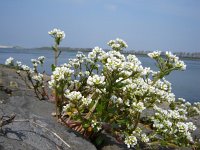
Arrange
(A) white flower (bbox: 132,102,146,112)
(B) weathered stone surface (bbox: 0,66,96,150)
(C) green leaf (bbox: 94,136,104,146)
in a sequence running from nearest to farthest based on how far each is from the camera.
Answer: (B) weathered stone surface (bbox: 0,66,96,150)
(A) white flower (bbox: 132,102,146,112)
(C) green leaf (bbox: 94,136,104,146)

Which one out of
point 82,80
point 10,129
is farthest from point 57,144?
point 82,80

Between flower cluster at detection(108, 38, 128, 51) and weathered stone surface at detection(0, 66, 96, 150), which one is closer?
weathered stone surface at detection(0, 66, 96, 150)

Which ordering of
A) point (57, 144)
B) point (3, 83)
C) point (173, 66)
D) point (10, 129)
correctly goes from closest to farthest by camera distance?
point (10, 129) → point (57, 144) → point (173, 66) → point (3, 83)

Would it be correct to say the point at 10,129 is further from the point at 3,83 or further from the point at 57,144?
the point at 3,83

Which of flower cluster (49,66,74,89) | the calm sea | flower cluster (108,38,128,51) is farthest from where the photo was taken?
the calm sea

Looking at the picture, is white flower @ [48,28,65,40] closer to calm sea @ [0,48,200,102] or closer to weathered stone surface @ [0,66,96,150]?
weathered stone surface @ [0,66,96,150]

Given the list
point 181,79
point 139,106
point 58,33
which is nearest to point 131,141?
point 139,106

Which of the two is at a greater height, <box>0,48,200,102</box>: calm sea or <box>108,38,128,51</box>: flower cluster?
<box>108,38,128,51</box>: flower cluster

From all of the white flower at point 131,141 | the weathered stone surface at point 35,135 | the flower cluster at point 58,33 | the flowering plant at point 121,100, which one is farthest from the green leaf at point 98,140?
the flower cluster at point 58,33

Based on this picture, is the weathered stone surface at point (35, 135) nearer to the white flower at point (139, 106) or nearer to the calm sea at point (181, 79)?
the white flower at point (139, 106)

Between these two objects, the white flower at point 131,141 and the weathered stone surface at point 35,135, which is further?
the white flower at point 131,141

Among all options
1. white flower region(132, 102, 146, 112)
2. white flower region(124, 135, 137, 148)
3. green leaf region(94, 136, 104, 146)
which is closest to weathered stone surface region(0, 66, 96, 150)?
green leaf region(94, 136, 104, 146)
